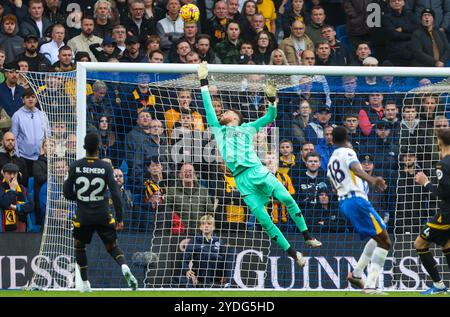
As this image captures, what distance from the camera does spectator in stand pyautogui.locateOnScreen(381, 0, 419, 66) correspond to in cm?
2330

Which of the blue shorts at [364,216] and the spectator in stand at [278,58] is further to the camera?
the spectator in stand at [278,58]

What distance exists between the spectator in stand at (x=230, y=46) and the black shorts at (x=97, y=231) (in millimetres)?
6154

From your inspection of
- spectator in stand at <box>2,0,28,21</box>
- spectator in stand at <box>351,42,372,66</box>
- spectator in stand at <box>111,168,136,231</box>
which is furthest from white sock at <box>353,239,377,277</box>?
spectator in stand at <box>2,0,28,21</box>

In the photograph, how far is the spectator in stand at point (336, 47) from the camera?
2269 centimetres

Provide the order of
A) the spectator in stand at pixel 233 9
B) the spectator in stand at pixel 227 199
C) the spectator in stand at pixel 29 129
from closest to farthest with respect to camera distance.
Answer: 1. the spectator in stand at pixel 227 199
2. the spectator in stand at pixel 29 129
3. the spectator in stand at pixel 233 9

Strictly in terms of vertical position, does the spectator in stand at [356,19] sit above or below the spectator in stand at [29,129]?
above

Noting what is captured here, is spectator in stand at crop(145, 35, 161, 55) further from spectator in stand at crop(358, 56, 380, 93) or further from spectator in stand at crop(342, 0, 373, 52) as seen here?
spectator in stand at crop(342, 0, 373, 52)

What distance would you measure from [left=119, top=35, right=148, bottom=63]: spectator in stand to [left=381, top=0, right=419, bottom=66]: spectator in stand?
185 inches

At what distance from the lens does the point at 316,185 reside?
19.9 meters

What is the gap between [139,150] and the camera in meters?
19.7

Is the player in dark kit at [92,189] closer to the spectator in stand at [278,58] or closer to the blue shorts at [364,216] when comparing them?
the blue shorts at [364,216]

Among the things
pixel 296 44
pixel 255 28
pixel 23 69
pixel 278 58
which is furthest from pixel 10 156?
pixel 296 44

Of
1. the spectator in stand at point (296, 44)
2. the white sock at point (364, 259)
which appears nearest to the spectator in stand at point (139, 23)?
the spectator in stand at point (296, 44)
